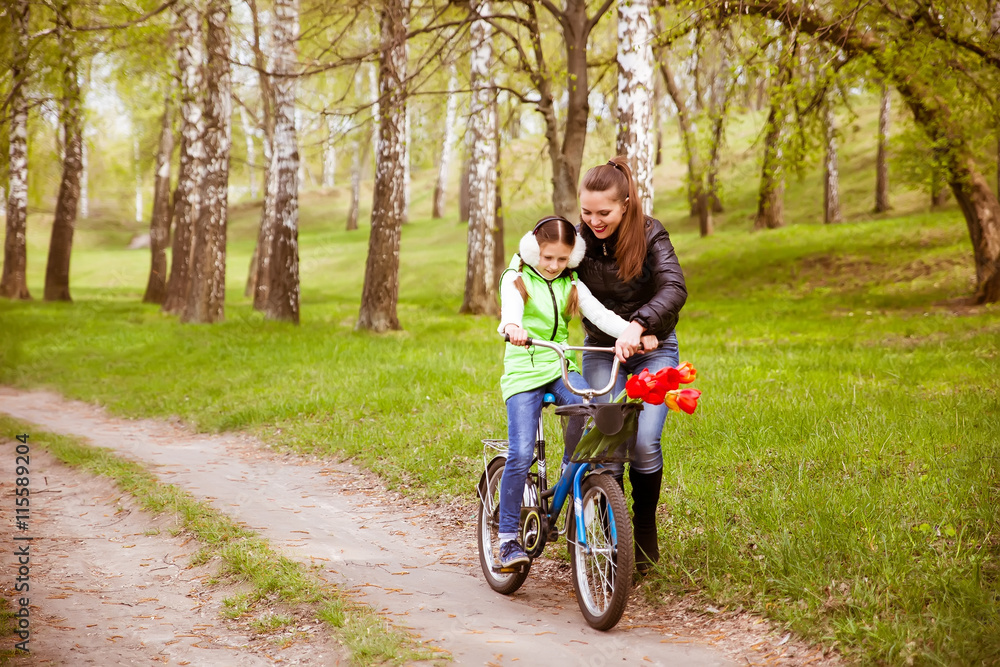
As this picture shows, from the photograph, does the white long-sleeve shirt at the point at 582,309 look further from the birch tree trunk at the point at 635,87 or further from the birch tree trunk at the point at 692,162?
the birch tree trunk at the point at 692,162

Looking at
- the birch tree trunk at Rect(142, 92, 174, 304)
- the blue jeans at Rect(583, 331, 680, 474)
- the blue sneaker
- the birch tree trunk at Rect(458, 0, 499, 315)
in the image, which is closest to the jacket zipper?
the blue jeans at Rect(583, 331, 680, 474)

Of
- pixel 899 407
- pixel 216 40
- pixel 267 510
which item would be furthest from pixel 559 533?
pixel 216 40

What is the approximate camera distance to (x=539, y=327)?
4.18 m

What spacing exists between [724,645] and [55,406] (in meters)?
9.66

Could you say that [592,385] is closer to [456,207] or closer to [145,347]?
[145,347]

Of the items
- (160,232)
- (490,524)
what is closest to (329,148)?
(490,524)

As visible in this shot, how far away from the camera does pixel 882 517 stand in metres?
4.48

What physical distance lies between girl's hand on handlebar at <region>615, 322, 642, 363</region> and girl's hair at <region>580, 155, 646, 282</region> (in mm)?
358

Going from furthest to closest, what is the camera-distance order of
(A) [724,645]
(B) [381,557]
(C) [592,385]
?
(B) [381,557] → (C) [592,385] → (A) [724,645]

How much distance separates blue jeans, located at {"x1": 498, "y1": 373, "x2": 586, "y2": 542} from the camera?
420cm

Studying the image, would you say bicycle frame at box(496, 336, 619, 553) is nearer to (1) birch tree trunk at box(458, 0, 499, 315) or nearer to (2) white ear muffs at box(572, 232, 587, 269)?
(2) white ear muffs at box(572, 232, 587, 269)

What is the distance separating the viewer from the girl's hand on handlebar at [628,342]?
3717 mm

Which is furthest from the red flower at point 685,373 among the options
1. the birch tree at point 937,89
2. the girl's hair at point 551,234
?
the birch tree at point 937,89

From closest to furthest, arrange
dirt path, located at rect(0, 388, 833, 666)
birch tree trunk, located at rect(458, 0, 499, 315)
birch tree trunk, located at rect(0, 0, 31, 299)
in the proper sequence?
dirt path, located at rect(0, 388, 833, 666)
birch tree trunk, located at rect(458, 0, 499, 315)
birch tree trunk, located at rect(0, 0, 31, 299)
